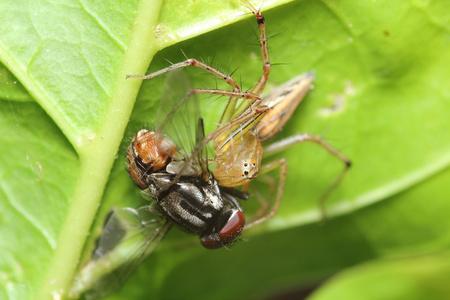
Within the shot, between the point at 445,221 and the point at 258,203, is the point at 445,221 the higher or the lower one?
the lower one

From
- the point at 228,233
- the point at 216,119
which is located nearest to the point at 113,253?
the point at 228,233

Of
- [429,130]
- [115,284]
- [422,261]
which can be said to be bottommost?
[422,261]

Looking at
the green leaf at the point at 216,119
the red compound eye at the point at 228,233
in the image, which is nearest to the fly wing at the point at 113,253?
the green leaf at the point at 216,119

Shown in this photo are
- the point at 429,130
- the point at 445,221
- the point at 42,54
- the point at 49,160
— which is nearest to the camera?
the point at 42,54

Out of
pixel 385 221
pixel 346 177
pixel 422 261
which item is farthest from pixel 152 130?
pixel 422 261

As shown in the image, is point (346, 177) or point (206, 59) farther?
point (346, 177)

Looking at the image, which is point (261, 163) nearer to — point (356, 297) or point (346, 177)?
point (346, 177)

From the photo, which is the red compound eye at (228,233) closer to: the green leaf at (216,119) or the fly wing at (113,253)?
the fly wing at (113,253)

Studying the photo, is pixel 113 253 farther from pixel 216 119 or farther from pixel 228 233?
pixel 216 119
